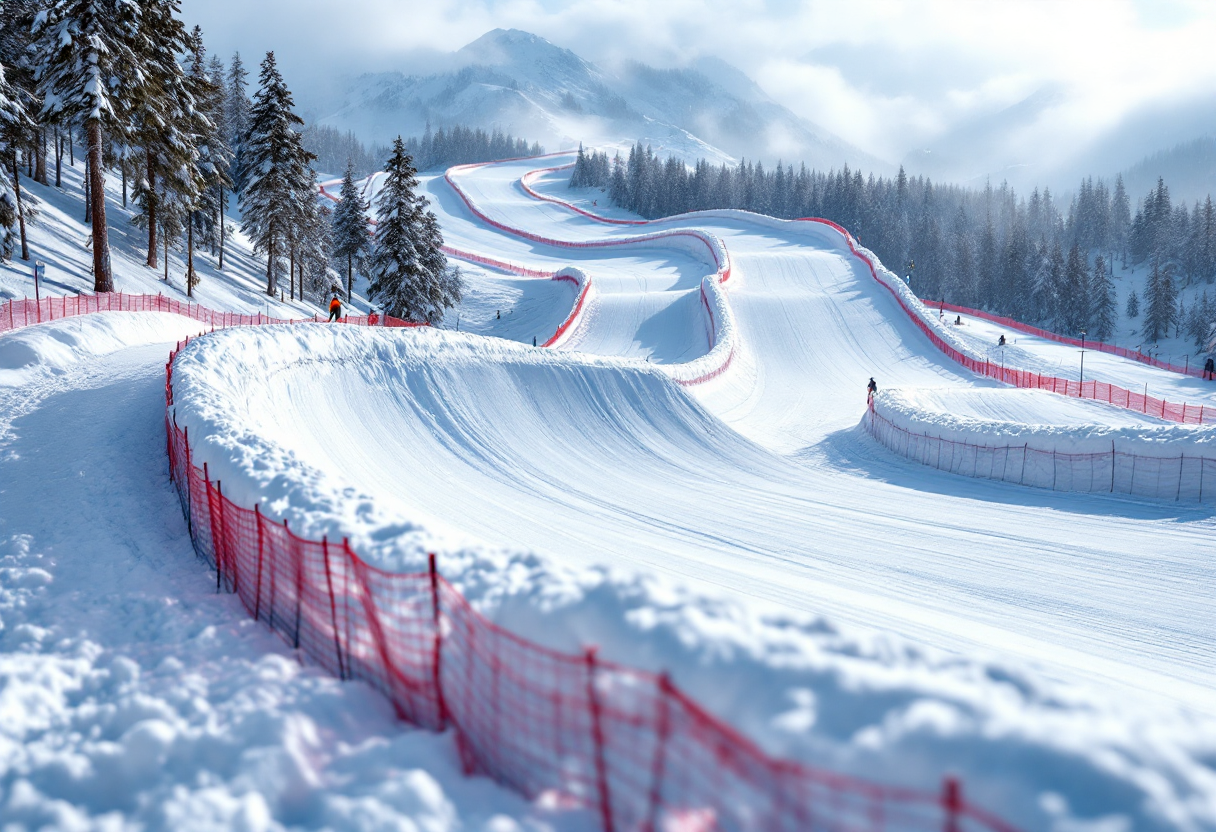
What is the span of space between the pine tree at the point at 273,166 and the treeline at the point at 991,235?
79.9 m

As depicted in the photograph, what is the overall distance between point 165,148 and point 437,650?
109 ft

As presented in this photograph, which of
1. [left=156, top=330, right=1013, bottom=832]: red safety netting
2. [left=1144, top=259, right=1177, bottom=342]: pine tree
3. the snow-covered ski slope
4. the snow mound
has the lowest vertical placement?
the snow-covered ski slope

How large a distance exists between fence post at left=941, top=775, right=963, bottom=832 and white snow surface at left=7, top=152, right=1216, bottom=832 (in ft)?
0.14

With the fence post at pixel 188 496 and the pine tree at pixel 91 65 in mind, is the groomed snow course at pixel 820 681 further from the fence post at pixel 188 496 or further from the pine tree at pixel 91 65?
the pine tree at pixel 91 65

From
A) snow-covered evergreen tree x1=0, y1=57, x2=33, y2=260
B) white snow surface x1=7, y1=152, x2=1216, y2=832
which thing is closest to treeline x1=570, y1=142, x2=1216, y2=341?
white snow surface x1=7, y1=152, x2=1216, y2=832

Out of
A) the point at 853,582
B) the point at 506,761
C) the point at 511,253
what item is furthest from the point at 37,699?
the point at 511,253

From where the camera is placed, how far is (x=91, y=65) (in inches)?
856

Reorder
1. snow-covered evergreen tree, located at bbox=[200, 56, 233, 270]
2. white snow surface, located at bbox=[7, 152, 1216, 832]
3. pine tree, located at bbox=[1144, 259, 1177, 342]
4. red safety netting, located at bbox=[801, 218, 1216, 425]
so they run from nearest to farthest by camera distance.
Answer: white snow surface, located at bbox=[7, 152, 1216, 832] < red safety netting, located at bbox=[801, 218, 1216, 425] < snow-covered evergreen tree, located at bbox=[200, 56, 233, 270] < pine tree, located at bbox=[1144, 259, 1177, 342]

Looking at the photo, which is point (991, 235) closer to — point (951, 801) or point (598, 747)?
point (598, 747)

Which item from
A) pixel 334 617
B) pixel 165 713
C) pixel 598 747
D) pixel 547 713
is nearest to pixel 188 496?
pixel 334 617

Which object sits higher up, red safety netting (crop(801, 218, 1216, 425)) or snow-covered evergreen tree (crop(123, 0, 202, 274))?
snow-covered evergreen tree (crop(123, 0, 202, 274))

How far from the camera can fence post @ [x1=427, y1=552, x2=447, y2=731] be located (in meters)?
4.80

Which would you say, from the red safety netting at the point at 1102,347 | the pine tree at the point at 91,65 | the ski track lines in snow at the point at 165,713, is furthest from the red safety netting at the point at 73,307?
the red safety netting at the point at 1102,347

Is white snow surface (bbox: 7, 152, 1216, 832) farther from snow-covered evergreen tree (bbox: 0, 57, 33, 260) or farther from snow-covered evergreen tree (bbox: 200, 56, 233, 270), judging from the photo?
snow-covered evergreen tree (bbox: 200, 56, 233, 270)
